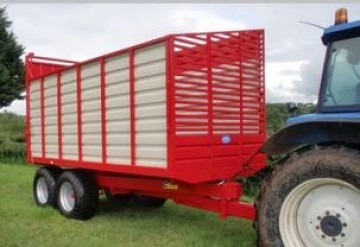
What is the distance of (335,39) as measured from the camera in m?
4.84

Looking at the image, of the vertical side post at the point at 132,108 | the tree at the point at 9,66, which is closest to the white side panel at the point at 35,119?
the vertical side post at the point at 132,108

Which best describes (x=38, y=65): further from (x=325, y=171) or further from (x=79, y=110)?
(x=325, y=171)

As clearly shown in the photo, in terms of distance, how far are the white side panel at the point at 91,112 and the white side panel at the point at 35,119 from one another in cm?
167

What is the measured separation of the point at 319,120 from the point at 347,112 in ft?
0.97

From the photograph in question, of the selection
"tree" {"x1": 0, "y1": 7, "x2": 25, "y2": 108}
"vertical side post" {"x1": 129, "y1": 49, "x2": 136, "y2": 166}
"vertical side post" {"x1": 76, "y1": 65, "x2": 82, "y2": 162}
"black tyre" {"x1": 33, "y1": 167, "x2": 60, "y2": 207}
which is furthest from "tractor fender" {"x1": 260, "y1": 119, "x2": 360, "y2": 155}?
→ "tree" {"x1": 0, "y1": 7, "x2": 25, "y2": 108}

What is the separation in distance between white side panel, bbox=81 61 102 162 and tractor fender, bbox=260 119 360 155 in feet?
9.75

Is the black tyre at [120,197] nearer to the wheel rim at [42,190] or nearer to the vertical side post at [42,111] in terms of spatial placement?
the wheel rim at [42,190]

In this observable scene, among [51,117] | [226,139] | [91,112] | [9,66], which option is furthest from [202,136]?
[9,66]

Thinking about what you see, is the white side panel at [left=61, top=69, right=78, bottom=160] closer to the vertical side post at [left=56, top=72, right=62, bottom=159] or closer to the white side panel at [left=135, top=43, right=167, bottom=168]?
the vertical side post at [left=56, top=72, right=62, bottom=159]

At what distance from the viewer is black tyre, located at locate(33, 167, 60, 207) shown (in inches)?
350

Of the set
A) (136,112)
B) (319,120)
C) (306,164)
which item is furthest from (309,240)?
(136,112)

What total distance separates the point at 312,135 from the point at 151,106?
214 centimetres

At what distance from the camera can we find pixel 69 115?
8.24 meters

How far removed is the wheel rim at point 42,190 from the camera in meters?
9.18
